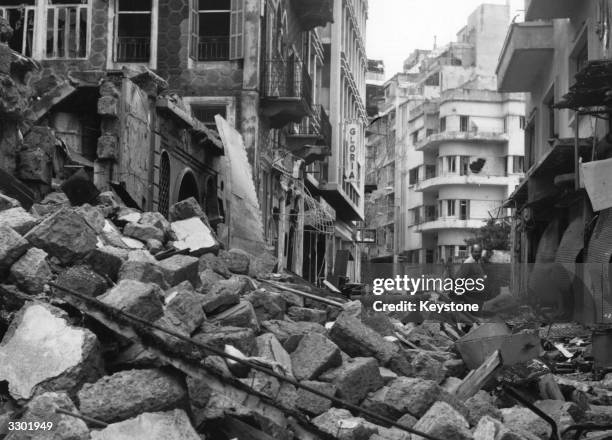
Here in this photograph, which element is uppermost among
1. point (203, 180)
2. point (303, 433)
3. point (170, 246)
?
point (203, 180)

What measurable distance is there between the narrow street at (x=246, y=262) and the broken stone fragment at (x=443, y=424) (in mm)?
16

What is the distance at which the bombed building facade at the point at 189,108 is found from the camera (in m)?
14.1

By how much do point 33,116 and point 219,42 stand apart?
31.4 feet

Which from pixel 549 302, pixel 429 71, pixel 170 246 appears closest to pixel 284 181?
pixel 549 302

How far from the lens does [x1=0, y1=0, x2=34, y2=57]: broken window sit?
21625mm

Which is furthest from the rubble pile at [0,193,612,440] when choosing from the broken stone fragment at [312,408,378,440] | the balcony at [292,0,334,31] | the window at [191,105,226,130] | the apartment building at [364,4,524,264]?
the apartment building at [364,4,524,264]

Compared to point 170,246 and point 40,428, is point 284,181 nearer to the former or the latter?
point 170,246

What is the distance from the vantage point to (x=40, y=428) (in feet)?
17.2

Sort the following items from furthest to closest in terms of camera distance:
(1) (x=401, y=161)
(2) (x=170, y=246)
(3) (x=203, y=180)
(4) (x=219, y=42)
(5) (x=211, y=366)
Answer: (1) (x=401, y=161), (4) (x=219, y=42), (3) (x=203, y=180), (2) (x=170, y=246), (5) (x=211, y=366)

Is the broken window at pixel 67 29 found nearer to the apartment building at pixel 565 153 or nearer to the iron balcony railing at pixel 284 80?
the iron balcony railing at pixel 284 80

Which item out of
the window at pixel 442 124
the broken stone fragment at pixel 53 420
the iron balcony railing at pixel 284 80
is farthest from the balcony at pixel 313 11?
the window at pixel 442 124

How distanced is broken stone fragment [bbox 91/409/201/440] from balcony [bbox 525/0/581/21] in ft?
52.6

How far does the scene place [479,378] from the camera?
7750 mm

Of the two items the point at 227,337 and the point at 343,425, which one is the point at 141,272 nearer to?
the point at 227,337
